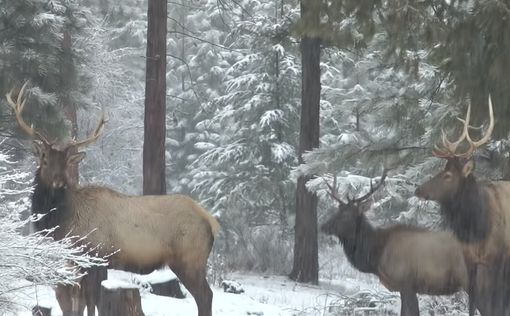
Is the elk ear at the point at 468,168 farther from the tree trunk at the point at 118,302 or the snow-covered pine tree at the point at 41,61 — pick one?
the snow-covered pine tree at the point at 41,61

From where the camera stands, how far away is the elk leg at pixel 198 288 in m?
8.62

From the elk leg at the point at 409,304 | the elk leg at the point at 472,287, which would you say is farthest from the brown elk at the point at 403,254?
the elk leg at the point at 472,287

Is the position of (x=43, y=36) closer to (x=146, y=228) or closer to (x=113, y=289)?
(x=146, y=228)

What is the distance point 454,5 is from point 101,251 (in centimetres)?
512

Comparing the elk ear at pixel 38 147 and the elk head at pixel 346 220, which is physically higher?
the elk ear at pixel 38 147

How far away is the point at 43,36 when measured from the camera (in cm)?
1327

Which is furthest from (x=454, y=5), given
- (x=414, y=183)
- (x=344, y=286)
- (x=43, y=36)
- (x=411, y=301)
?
(x=344, y=286)

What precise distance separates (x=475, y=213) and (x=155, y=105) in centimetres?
511

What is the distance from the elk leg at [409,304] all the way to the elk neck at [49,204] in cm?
Result: 403

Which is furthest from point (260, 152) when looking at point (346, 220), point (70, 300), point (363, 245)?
point (70, 300)

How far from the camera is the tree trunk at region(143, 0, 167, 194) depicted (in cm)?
1141

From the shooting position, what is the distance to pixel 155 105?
11484mm

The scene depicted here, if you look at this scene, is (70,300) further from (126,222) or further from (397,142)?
(397,142)

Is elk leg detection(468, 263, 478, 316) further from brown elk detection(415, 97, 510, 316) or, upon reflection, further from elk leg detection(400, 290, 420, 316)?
elk leg detection(400, 290, 420, 316)
